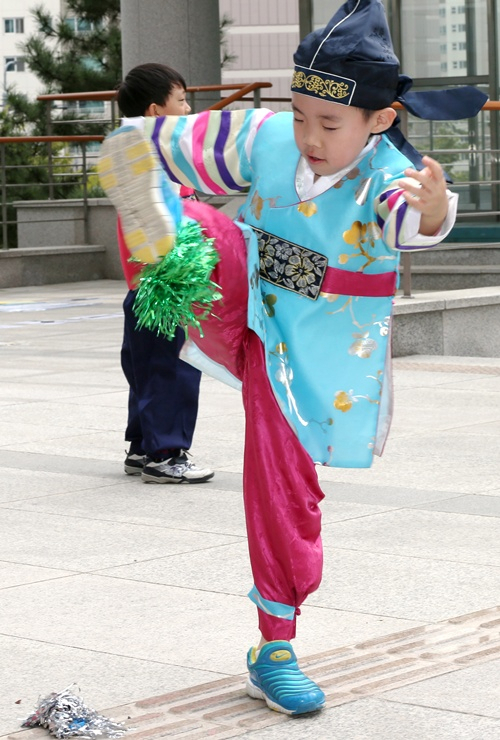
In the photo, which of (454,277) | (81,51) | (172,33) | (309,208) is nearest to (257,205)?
(309,208)

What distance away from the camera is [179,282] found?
10.3 ft

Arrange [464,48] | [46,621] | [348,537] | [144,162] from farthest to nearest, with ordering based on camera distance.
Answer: [464,48], [348,537], [46,621], [144,162]

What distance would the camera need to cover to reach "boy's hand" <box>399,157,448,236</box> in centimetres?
298

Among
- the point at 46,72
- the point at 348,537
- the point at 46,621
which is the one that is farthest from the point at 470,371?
the point at 46,72

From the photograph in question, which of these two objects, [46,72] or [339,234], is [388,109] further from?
[46,72]

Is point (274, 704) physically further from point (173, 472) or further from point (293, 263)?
point (173, 472)

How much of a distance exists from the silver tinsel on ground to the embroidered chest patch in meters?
1.05

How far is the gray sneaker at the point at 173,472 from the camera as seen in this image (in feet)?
19.4

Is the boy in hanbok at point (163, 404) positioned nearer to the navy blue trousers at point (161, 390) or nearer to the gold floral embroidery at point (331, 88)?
the navy blue trousers at point (161, 390)

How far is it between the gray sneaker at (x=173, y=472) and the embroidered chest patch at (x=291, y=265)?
266cm

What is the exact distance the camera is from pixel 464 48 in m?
15.9

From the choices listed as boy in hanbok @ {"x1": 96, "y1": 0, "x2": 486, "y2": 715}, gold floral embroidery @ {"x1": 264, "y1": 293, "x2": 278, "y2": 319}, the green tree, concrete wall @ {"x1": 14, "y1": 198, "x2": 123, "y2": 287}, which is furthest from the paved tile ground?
the green tree

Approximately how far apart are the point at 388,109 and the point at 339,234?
1.01 ft

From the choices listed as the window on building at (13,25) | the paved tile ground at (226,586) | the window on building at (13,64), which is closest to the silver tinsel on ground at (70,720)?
the paved tile ground at (226,586)
